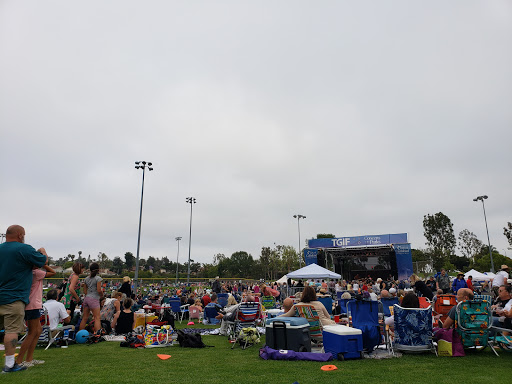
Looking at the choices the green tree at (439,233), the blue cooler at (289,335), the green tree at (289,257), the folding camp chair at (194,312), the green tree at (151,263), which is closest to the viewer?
the blue cooler at (289,335)

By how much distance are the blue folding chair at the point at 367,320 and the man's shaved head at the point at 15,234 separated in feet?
16.2

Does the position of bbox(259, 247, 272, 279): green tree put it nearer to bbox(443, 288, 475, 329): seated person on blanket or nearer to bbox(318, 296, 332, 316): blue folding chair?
bbox(318, 296, 332, 316): blue folding chair

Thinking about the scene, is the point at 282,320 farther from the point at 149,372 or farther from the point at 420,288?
the point at 420,288

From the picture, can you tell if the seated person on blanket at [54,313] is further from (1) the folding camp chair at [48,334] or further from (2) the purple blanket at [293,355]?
(2) the purple blanket at [293,355]

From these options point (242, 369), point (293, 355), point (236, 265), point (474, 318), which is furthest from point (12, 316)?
point (236, 265)

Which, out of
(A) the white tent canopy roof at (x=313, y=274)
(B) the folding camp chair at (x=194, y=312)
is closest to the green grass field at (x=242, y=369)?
(B) the folding camp chair at (x=194, y=312)

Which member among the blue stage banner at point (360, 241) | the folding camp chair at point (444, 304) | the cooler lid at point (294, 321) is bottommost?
the cooler lid at point (294, 321)

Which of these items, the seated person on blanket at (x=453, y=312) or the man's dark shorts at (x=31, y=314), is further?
the seated person on blanket at (x=453, y=312)

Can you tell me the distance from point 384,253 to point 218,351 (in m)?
30.8

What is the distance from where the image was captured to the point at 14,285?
13.8 feet

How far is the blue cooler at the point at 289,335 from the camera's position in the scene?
5.69 meters

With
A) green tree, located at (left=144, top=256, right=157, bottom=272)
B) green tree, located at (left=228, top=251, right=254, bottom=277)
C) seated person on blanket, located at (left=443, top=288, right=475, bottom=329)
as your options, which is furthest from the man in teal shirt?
green tree, located at (left=144, top=256, right=157, bottom=272)

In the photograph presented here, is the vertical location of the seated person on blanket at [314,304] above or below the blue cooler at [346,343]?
above

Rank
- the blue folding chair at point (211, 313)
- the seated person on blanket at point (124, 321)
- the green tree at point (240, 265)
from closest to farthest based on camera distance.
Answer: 1. the seated person on blanket at point (124, 321)
2. the blue folding chair at point (211, 313)
3. the green tree at point (240, 265)
